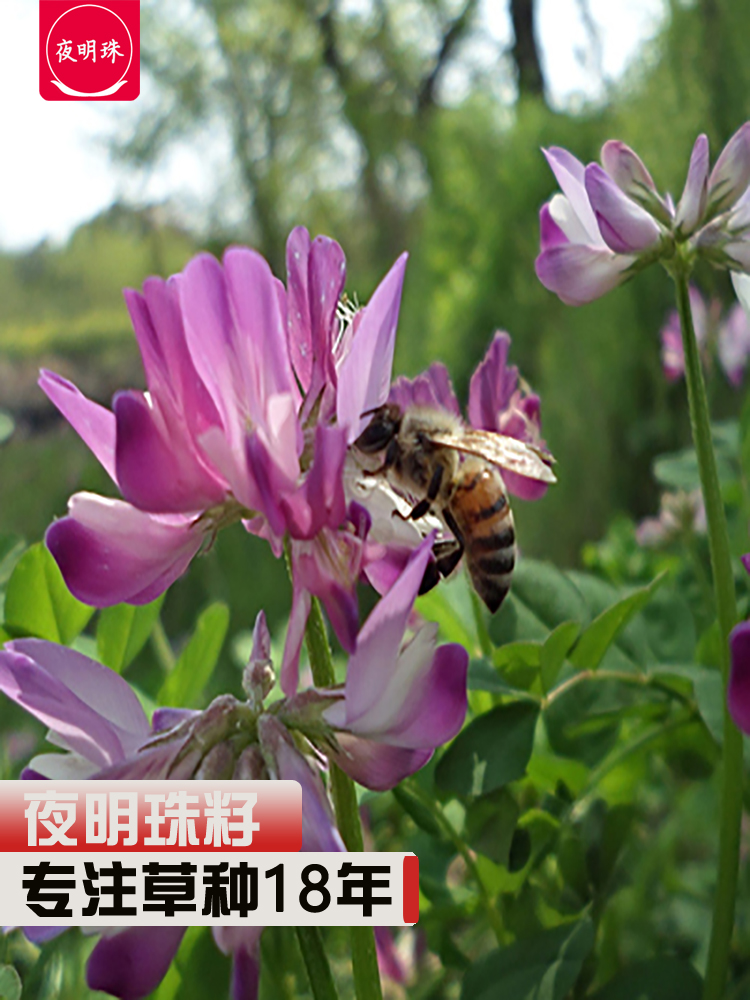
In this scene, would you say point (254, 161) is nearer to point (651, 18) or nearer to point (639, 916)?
point (651, 18)

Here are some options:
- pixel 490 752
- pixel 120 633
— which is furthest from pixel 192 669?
pixel 490 752

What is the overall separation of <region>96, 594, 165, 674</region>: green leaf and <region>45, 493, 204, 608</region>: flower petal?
13 cm

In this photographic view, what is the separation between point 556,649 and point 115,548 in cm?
18

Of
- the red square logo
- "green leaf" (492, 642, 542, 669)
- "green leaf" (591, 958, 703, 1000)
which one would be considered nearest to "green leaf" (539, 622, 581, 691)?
"green leaf" (492, 642, 542, 669)

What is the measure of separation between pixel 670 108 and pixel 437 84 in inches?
73.3

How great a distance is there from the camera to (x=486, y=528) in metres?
0.39

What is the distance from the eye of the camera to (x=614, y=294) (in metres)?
2.39

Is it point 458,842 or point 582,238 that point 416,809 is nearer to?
point 458,842

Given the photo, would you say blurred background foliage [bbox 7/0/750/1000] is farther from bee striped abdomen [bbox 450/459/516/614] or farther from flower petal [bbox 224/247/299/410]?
flower petal [bbox 224/247/299/410]

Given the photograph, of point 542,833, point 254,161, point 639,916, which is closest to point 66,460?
point 254,161

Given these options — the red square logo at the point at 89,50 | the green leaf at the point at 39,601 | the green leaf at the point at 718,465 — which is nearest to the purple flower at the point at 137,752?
the green leaf at the point at 39,601

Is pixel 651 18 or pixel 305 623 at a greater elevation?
pixel 651 18

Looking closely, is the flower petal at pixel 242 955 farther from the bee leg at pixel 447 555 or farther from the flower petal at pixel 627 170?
the flower petal at pixel 627 170

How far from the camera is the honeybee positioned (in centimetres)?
36
